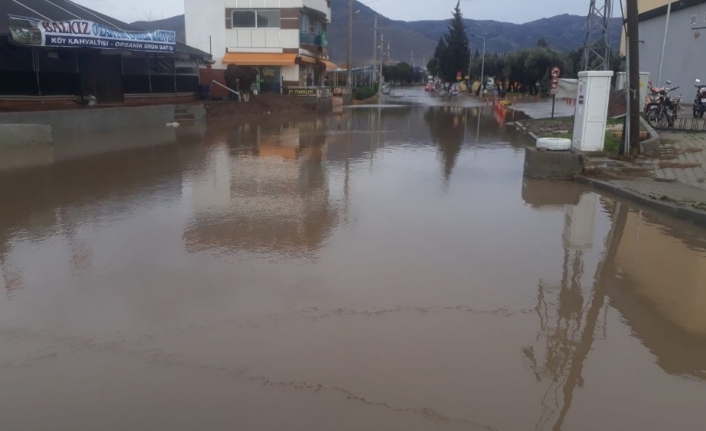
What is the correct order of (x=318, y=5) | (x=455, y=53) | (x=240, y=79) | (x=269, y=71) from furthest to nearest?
(x=455, y=53) < (x=318, y=5) < (x=269, y=71) < (x=240, y=79)

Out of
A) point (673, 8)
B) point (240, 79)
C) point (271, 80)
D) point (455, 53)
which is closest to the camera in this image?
point (240, 79)

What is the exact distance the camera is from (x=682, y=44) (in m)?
36.2

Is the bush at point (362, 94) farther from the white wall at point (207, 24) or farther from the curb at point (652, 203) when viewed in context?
the curb at point (652, 203)

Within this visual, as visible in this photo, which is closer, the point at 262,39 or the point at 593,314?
the point at 593,314

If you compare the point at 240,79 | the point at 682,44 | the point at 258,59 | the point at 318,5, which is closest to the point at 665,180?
the point at 240,79

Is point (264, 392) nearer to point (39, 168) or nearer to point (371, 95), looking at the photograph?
point (39, 168)

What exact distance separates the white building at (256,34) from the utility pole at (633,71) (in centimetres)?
3144

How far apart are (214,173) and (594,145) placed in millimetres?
8471

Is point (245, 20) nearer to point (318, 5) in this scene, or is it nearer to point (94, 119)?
point (318, 5)

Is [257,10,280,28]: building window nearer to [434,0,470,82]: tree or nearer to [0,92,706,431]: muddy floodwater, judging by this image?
[0,92,706,431]: muddy floodwater

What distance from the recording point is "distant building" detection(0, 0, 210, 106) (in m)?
20.8

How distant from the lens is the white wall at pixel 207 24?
42.5 meters

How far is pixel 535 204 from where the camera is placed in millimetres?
9539

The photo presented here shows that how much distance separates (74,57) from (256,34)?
19.5 meters
